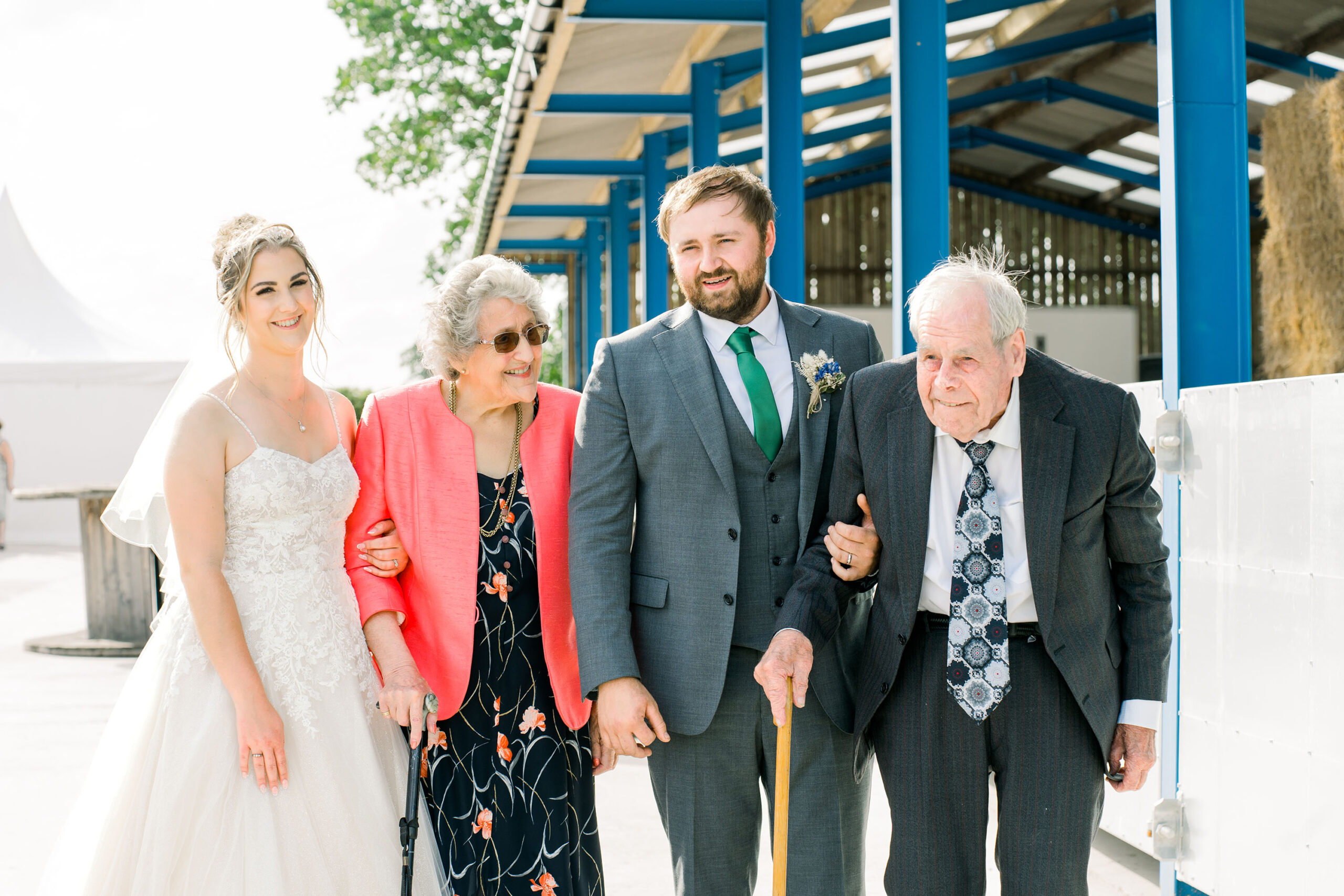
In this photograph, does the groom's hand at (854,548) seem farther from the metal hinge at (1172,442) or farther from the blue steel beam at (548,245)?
the blue steel beam at (548,245)

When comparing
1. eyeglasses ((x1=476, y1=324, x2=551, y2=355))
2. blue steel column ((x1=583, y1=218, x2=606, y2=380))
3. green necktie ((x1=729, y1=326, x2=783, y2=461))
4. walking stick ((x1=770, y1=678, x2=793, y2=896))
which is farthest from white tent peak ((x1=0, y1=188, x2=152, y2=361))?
walking stick ((x1=770, y1=678, x2=793, y2=896))

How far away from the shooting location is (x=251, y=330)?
2654 mm

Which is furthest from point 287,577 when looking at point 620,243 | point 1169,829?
point 620,243

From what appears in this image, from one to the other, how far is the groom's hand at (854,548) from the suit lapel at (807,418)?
0.31ft

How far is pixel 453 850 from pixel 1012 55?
9381 millimetres

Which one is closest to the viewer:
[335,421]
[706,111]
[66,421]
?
[335,421]

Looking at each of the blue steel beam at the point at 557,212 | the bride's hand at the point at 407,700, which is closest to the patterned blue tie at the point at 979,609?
the bride's hand at the point at 407,700

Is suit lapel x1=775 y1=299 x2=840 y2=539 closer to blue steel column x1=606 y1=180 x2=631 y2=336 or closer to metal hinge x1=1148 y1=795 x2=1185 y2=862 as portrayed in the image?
metal hinge x1=1148 y1=795 x2=1185 y2=862

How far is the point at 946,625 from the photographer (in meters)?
2.29

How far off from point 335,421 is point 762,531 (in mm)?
1064

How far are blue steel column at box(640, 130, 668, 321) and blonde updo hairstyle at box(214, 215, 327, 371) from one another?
656 cm

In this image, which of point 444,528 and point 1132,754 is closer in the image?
point 1132,754

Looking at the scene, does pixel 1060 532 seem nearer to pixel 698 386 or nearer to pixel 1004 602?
pixel 1004 602

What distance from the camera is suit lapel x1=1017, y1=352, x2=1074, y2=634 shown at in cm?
220
